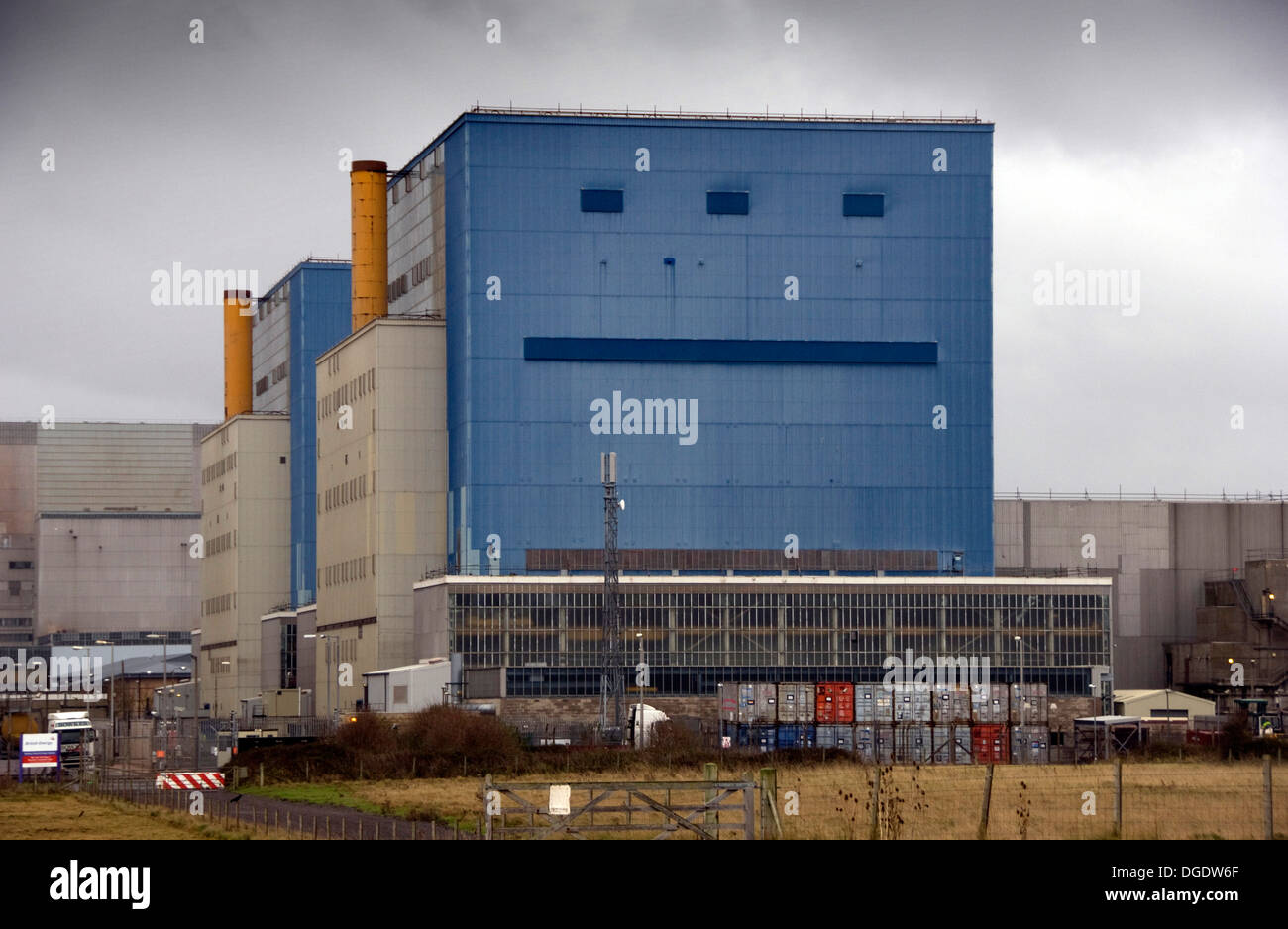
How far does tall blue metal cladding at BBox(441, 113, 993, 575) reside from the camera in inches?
5167

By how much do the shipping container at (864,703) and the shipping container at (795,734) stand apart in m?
2.75

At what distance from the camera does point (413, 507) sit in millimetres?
136250

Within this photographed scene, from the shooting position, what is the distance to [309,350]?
6718 inches

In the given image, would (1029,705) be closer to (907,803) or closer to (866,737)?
(866,737)

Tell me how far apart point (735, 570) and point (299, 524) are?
182 feet

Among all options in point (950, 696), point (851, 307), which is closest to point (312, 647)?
point (851, 307)

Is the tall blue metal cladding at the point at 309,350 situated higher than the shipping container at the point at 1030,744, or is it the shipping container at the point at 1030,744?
the tall blue metal cladding at the point at 309,350

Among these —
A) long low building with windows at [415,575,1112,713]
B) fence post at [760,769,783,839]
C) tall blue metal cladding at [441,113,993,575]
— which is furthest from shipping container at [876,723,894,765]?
fence post at [760,769,783,839]

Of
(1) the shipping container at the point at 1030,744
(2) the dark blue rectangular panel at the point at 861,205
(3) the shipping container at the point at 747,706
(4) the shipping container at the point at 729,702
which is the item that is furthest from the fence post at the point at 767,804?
(2) the dark blue rectangular panel at the point at 861,205

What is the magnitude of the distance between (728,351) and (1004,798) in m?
78.5

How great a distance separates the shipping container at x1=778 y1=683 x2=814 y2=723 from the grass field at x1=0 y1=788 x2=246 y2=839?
47.0 meters

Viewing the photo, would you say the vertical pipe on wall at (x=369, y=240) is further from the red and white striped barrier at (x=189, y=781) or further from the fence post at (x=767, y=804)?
the fence post at (x=767, y=804)

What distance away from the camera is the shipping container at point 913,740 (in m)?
107

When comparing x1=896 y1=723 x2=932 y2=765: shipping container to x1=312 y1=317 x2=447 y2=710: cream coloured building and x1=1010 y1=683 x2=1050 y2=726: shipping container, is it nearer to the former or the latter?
x1=1010 y1=683 x2=1050 y2=726: shipping container
